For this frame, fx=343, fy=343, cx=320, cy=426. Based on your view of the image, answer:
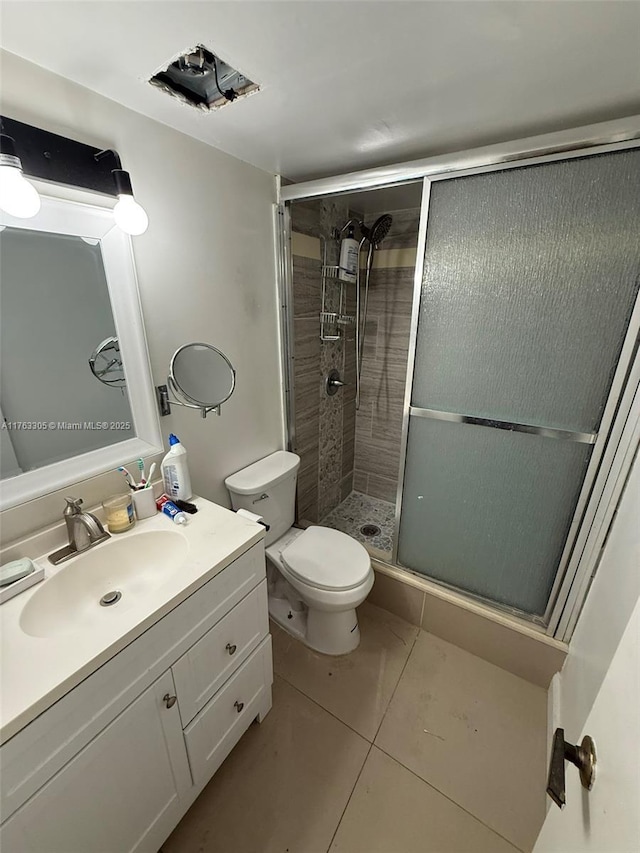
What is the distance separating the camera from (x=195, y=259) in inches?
50.6

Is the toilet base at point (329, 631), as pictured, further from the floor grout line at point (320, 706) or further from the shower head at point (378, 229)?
the shower head at point (378, 229)

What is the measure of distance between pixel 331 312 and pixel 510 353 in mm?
1121

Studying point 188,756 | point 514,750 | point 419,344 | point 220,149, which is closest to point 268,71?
point 220,149

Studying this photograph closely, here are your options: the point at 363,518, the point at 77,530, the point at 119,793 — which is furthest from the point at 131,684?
the point at 363,518

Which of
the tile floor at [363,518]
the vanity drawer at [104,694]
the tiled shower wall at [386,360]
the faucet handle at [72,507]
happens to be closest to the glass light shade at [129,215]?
the faucet handle at [72,507]

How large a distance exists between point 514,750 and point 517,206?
191 cm

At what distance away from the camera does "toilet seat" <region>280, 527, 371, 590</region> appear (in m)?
1.43

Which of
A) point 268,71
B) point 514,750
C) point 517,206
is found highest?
point 268,71

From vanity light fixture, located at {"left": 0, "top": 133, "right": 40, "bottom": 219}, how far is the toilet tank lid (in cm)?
110

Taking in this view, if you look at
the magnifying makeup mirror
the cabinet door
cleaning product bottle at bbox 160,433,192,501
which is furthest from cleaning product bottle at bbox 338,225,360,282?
the cabinet door

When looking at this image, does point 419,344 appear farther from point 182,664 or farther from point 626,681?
point 182,664

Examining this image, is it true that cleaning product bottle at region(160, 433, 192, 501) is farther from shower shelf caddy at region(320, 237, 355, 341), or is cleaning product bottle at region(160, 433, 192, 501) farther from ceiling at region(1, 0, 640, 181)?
shower shelf caddy at region(320, 237, 355, 341)

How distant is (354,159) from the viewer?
140 cm

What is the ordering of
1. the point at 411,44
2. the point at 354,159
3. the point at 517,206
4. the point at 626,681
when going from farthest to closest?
the point at 354,159, the point at 517,206, the point at 411,44, the point at 626,681
